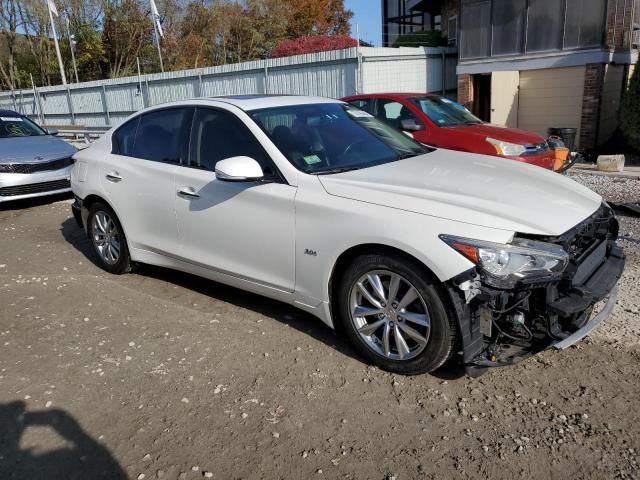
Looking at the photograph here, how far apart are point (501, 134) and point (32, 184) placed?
23.6ft

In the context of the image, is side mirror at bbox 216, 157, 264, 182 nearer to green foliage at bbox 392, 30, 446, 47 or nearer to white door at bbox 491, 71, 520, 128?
white door at bbox 491, 71, 520, 128

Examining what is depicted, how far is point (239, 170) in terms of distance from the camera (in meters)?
3.63

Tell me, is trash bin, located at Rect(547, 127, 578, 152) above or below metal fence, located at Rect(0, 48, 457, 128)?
below

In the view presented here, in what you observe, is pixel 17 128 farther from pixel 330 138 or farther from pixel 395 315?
pixel 395 315

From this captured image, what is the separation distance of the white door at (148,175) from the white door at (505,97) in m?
11.1

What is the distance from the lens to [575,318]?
313cm

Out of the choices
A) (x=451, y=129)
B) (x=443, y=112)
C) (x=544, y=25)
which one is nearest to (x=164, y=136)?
(x=451, y=129)

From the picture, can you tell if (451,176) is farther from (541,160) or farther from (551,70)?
(551,70)

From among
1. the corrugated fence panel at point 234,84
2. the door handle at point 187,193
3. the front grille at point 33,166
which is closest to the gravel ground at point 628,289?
the door handle at point 187,193

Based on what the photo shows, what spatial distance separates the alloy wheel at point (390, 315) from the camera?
10.4 feet

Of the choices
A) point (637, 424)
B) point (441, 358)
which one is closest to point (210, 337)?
point (441, 358)

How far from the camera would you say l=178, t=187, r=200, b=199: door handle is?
167 inches

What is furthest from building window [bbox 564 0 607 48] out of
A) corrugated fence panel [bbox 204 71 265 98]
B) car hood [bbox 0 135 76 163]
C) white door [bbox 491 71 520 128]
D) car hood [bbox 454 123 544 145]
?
car hood [bbox 0 135 76 163]

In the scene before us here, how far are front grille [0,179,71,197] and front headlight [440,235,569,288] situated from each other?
7776mm
